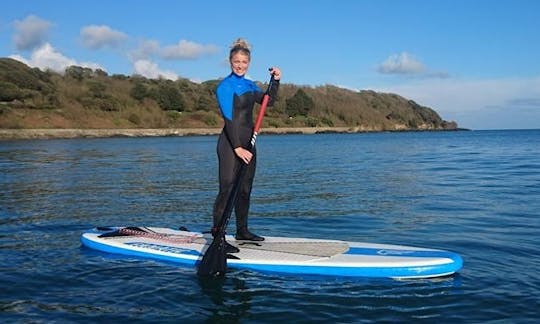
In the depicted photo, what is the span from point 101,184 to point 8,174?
616 centimetres

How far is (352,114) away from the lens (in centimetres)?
14838

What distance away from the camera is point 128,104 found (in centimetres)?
10288

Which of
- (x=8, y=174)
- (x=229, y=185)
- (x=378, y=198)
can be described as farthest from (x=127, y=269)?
(x=8, y=174)

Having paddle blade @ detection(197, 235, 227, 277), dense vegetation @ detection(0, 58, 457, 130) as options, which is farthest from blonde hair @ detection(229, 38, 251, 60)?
dense vegetation @ detection(0, 58, 457, 130)

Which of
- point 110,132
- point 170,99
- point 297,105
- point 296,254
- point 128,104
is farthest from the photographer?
point 297,105

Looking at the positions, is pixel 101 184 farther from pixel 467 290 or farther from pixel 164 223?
pixel 467 290

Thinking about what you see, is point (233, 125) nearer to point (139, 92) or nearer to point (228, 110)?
point (228, 110)

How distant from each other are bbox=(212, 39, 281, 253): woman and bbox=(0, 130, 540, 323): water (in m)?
1.17

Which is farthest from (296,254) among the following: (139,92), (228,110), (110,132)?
(139,92)

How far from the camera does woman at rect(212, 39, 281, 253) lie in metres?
6.59

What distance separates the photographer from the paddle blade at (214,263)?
6145 millimetres

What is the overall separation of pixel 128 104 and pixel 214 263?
3998 inches

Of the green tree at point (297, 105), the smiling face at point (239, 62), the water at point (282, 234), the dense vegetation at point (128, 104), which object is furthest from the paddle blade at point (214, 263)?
the green tree at point (297, 105)

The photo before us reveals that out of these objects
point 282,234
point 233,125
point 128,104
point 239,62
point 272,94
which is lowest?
point 282,234
